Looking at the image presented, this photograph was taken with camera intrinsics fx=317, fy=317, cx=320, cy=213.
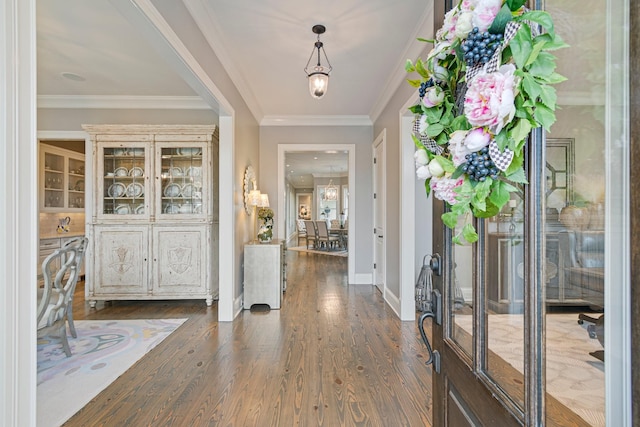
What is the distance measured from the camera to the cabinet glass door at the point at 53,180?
16.2ft

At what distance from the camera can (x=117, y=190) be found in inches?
161

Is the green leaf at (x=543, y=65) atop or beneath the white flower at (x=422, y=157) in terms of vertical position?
atop

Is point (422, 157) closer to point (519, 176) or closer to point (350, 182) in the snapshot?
point (519, 176)

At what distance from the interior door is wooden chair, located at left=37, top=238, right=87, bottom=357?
140 inches

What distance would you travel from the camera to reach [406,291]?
359 centimetres

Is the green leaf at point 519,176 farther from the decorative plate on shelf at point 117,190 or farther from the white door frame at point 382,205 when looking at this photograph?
the decorative plate on shelf at point 117,190

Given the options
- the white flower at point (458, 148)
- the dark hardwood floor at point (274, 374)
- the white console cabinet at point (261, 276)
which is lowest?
the dark hardwood floor at point (274, 374)

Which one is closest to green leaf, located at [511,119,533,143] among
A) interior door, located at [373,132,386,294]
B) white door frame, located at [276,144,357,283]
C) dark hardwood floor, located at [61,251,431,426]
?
dark hardwood floor, located at [61,251,431,426]

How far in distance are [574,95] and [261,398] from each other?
7.26ft

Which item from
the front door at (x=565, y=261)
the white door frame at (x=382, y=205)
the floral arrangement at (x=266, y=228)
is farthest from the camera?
the white door frame at (x=382, y=205)

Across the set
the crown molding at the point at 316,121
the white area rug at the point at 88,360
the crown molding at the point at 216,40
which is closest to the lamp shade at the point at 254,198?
the crown molding at the point at 216,40

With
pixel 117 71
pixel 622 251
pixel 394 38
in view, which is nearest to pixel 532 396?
pixel 622 251

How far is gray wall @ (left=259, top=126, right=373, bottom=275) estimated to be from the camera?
533 centimetres

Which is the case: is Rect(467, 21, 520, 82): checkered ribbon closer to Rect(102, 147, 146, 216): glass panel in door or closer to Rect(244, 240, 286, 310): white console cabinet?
Rect(244, 240, 286, 310): white console cabinet
